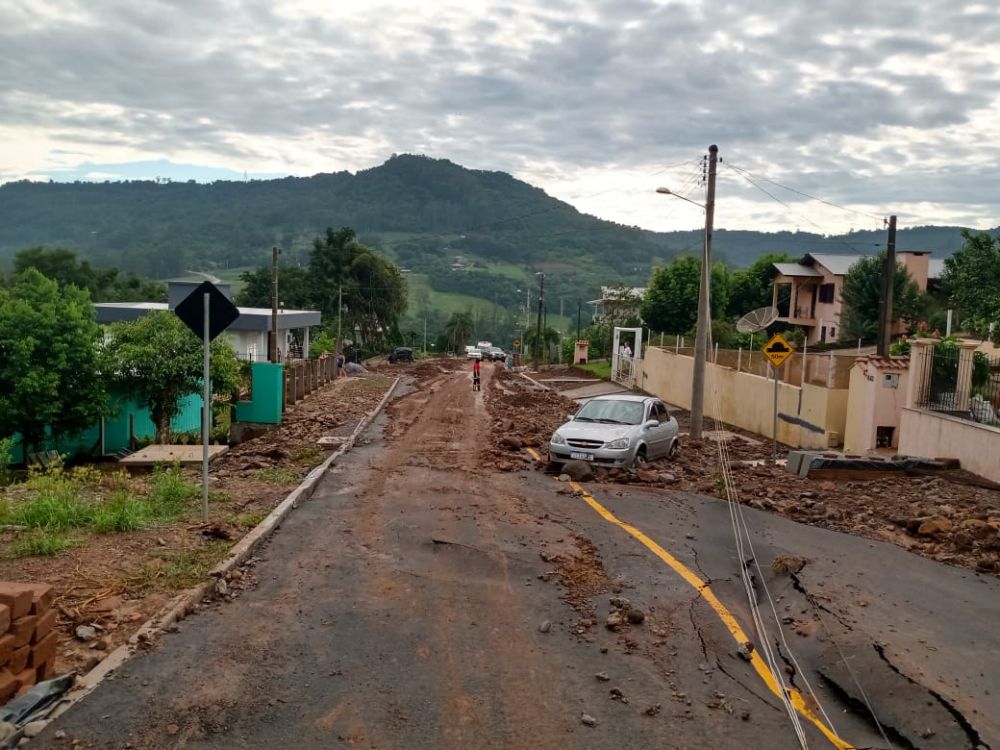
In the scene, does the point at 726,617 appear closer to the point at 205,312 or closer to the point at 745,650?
the point at 745,650

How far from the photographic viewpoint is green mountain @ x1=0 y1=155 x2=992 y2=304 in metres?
159

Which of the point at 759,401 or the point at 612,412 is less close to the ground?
the point at 612,412

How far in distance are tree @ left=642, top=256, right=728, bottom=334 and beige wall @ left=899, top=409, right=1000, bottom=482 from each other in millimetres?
37455

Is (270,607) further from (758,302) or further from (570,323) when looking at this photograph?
(570,323)

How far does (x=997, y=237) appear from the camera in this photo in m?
28.8

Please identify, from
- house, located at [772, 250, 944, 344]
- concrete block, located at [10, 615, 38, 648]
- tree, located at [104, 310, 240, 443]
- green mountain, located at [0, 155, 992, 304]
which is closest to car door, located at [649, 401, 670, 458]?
tree, located at [104, 310, 240, 443]

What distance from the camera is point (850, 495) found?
13945mm

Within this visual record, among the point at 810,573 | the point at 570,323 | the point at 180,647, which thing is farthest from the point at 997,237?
the point at 570,323

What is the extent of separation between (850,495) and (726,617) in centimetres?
729

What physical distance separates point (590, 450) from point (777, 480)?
11.0 ft

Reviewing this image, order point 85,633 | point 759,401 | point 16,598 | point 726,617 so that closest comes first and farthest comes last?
point 16,598, point 85,633, point 726,617, point 759,401

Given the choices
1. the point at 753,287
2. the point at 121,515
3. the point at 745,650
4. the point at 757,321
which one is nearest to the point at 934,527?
the point at 745,650

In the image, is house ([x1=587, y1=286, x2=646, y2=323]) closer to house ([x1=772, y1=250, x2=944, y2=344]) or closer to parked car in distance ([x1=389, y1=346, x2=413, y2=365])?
house ([x1=772, y1=250, x2=944, y2=344])

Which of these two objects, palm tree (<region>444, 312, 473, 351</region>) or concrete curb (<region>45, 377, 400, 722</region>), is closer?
concrete curb (<region>45, 377, 400, 722</region>)
